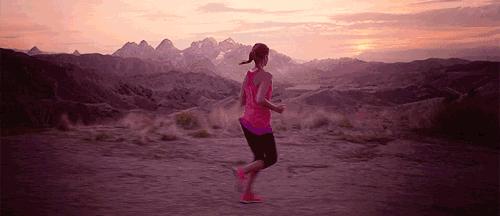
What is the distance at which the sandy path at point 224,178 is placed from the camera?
535 centimetres

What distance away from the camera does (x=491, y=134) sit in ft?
41.5

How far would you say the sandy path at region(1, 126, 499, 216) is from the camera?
5352 millimetres

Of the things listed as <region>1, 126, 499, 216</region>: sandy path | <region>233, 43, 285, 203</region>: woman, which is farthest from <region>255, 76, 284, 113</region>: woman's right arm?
<region>1, 126, 499, 216</region>: sandy path

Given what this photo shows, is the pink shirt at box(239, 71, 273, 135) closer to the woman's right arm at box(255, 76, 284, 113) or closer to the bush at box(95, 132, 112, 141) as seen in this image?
the woman's right arm at box(255, 76, 284, 113)

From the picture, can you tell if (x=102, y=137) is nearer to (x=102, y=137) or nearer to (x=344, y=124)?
(x=102, y=137)

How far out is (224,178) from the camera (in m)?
6.96

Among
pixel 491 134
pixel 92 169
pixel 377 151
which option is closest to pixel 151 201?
pixel 92 169

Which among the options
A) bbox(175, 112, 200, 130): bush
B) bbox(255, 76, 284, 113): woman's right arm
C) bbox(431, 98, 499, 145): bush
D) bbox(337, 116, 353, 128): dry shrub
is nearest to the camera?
bbox(255, 76, 284, 113): woman's right arm

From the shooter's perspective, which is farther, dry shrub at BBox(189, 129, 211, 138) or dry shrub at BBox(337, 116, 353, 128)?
dry shrub at BBox(337, 116, 353, 128)

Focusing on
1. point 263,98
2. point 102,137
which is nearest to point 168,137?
point 102,137

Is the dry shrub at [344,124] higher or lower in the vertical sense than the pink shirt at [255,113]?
lower

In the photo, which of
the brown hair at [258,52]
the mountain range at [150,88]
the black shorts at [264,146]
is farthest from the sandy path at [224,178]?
the mountain range at [150,88]

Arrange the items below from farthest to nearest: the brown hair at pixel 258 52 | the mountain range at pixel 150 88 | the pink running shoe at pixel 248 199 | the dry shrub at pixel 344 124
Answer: the mountain range at pixel 150 88 < the dry shrub at pixel 344 124 < the pink running shoe at pixel 248 199 < the brown hair at pixel 258 52

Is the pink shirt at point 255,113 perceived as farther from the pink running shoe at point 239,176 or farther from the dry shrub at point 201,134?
the dry shrub at point 201,134
